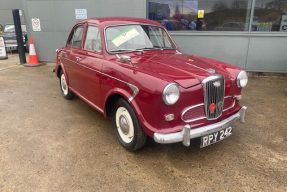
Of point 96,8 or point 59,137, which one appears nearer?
point 59,137

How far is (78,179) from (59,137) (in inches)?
41.5

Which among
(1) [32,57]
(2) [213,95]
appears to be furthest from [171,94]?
(1) [32,57]

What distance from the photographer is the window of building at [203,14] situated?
21.2 ft

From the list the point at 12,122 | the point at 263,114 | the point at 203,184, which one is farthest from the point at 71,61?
the point at 263,114

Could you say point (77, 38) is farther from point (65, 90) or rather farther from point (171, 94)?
point (171, 94)

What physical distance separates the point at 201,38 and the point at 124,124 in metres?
4.76

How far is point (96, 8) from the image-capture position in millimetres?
7266

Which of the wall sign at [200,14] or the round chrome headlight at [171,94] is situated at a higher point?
the wall sign at [200,14]

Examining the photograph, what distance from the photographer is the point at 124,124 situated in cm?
296

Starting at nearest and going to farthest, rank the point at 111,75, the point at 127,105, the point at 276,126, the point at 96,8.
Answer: the point at 127,105 < the point at 111,75 < the point at 276,126 < the point at 96,8

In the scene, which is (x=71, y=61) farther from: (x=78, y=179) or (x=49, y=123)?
(x=78, y=179)

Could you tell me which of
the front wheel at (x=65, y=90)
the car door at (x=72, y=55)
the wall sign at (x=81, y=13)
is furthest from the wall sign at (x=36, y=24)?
the car door at (x=72, y=55)

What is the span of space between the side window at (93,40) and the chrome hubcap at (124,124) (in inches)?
42.6

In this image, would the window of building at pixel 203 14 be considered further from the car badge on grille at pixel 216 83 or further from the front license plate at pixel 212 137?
the front license plate at pixel 212 137
